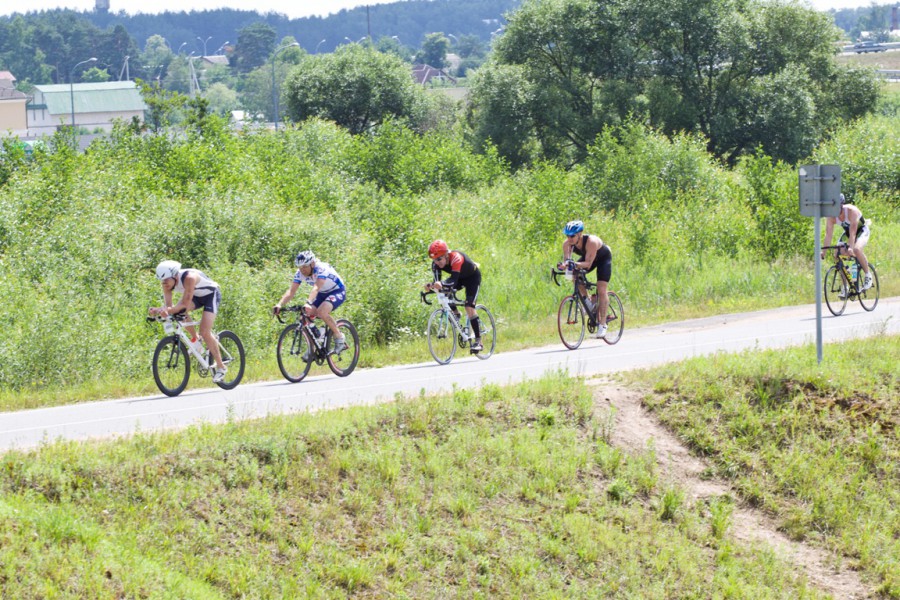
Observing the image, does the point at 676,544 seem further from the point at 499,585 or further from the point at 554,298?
the point at 554,298

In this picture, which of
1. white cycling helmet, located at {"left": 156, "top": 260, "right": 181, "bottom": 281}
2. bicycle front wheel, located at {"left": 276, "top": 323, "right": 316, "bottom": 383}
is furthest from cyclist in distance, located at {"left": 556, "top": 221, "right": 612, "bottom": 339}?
white cycling helmet, located at {"left": 156, "top": 260, "right": 181, "bottom": 281}

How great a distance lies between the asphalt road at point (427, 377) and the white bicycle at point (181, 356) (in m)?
0.21

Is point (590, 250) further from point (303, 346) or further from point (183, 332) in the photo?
point (183, 332)

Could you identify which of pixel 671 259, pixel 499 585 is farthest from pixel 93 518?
pixel 671 259

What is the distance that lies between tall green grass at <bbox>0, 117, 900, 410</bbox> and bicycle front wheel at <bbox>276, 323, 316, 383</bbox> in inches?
58.2

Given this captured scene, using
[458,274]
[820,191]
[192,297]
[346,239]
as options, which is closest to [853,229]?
[820,191]

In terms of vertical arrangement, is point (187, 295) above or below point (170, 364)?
above

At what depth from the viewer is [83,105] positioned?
156375 millimetres

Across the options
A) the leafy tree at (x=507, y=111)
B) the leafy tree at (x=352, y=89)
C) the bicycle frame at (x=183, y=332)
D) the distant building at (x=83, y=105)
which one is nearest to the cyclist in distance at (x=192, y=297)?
the bicycle frame at (x=183, y=332)

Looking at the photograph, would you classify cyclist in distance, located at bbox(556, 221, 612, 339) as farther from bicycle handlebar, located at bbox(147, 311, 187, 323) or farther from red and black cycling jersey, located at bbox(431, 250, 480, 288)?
bicycle handlebar, located at bbox(147, 311, 187, 323)

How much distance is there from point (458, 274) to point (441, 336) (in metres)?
1.04

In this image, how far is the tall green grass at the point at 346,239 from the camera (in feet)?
64.7

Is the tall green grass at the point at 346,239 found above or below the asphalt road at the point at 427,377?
above

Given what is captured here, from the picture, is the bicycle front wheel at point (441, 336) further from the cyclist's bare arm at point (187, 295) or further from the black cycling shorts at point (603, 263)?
the cyclist's bare arm at point (187, 295)
